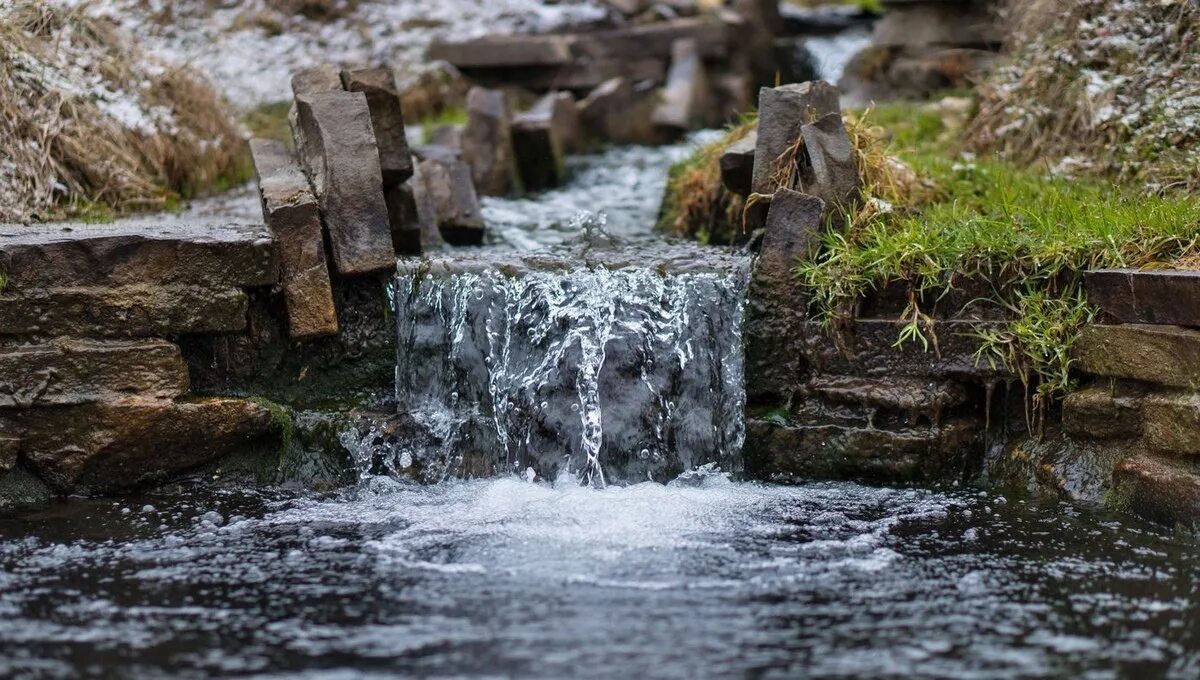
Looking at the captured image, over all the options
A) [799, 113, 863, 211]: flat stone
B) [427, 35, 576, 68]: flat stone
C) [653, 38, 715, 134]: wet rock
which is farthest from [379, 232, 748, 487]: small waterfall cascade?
[427, 35, 576, 68]: flat stone

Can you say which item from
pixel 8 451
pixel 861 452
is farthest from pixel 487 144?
pixel 8 451

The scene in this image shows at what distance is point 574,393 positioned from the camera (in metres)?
5.09

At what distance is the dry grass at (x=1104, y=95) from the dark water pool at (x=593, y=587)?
7.74 ft

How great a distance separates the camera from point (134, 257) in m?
4.82

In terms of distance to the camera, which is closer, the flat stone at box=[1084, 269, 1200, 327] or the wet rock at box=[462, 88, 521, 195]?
the flat stone at box=[1084, 269, 1200, 327]

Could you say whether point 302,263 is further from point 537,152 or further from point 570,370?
point 537,152

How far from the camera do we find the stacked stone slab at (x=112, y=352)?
471 cm

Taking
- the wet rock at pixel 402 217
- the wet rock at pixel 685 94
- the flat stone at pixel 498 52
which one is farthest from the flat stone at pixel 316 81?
the flat stone at pixel 498 52

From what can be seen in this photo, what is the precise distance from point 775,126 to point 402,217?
66.1 inches

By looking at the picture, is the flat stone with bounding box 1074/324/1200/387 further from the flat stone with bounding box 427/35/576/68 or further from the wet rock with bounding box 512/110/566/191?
the flat stone with bounding box 427/35/576/68

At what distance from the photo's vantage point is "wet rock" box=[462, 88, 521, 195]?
780cm

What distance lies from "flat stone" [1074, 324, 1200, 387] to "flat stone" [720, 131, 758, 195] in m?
1.65

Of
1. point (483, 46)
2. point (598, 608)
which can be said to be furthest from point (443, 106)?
point (598, 608)

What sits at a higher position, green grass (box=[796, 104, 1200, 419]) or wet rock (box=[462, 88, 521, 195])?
wet rock (box=[462, 88, 521, 195])
